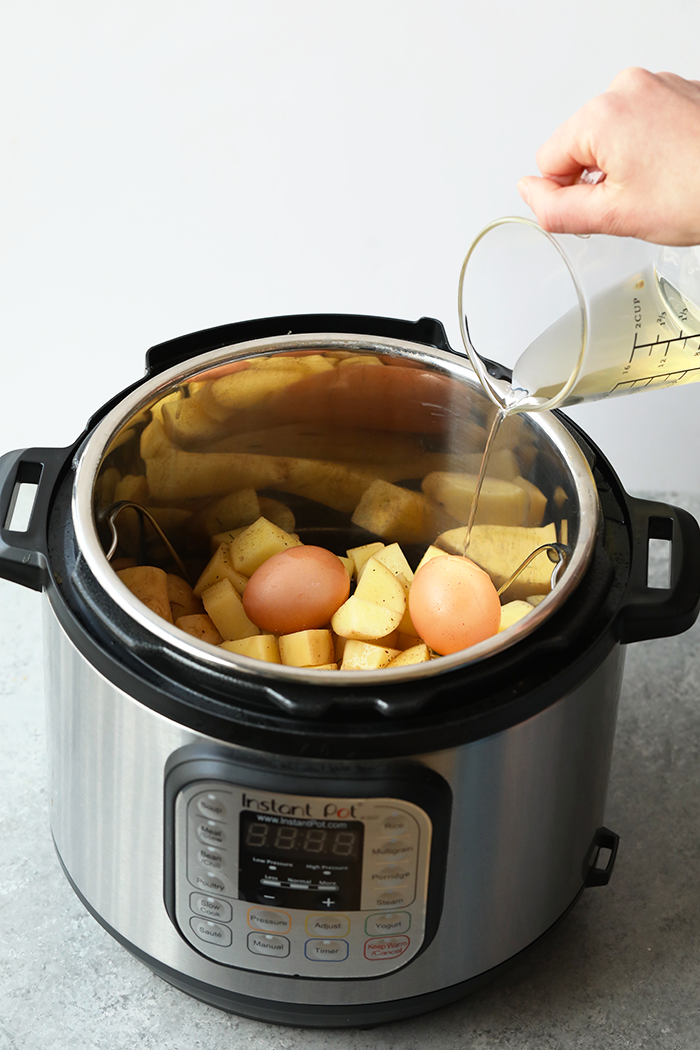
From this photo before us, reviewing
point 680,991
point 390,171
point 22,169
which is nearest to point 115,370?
point 22,169

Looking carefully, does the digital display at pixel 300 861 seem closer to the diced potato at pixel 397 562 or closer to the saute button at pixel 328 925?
the saute button at pixel 328 925

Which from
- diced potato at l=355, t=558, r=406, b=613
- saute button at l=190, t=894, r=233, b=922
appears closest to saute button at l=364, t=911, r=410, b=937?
saute button at l=190, t=894, r=233, b=922

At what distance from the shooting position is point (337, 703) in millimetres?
774

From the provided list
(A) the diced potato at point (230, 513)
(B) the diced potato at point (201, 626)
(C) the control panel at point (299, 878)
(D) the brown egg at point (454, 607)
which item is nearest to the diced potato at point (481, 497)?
(D) the brown egg at point (454, 607)

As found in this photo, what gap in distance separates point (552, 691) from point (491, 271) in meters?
0.39

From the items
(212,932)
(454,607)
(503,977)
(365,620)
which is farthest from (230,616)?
(503,977)

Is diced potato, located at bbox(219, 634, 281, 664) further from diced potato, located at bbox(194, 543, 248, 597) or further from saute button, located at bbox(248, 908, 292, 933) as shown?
saute button, located at bbox(248, 908, 292, 933)

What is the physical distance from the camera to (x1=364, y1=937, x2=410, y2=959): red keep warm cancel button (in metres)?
0.87

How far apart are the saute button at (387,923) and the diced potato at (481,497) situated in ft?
1.50

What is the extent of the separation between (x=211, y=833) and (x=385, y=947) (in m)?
0.19

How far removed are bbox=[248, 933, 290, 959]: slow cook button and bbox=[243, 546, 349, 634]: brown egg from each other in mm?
354

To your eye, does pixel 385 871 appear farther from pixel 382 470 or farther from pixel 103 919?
pixel 382 470

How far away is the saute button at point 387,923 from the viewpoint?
0.85 m

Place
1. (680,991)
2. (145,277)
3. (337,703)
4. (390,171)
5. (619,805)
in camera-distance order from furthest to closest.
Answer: (145,277) < (390,171) < (619,805) < (680,991) < (337,703)
